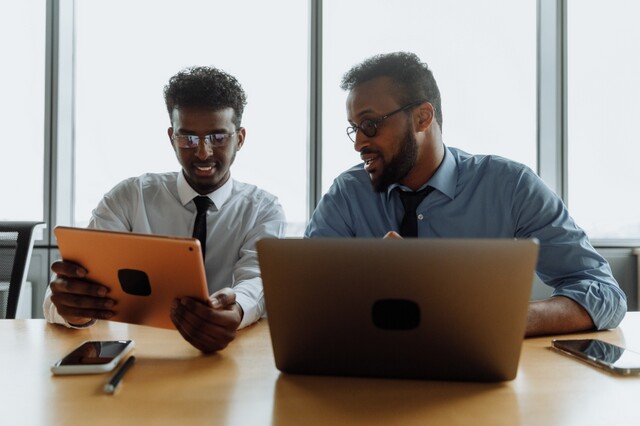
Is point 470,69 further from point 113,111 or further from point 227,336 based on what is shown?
point 227,336

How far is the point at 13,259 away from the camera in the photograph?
1849 mm

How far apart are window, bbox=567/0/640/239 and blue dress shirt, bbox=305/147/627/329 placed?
2100 millimetres

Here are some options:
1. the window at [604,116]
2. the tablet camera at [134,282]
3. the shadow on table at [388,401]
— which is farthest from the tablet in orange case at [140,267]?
the window at [604,116]

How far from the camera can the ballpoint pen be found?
0.88 metres

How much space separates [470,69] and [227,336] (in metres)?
3.03

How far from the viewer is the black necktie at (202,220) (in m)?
1.94

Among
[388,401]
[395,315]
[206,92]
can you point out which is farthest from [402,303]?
[206,92]

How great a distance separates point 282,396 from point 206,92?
1372 mm

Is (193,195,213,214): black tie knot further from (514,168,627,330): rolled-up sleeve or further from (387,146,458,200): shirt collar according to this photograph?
(514,168,627,330): rolled-up sleeve

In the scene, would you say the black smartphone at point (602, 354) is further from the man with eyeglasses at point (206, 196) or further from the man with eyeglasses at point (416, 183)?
the man with eyeglasses at point (206, 196)

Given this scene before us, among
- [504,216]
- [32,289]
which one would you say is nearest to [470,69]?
[504,216]

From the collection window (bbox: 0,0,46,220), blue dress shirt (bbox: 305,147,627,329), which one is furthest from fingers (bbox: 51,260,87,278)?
window (bbox: 0,0,46,220)

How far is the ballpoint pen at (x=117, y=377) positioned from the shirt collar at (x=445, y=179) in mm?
A: 1094

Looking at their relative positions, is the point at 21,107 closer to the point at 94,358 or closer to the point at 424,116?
the point at 424,116
